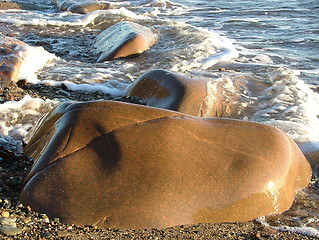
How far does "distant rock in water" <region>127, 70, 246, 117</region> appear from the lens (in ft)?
14.5

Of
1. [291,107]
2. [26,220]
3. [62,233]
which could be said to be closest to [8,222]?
[26,220]

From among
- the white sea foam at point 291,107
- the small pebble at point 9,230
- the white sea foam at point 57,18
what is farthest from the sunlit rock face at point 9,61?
the white sea foam at point 57,18

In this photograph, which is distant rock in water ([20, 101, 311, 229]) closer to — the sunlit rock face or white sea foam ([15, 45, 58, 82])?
the sunlit rock face

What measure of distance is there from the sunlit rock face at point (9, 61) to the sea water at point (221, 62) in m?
0.17

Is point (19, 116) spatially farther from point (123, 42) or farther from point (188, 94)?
point (123, 42)

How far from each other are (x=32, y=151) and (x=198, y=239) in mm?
1542

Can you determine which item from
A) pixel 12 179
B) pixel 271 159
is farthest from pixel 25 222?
pixel 271 159

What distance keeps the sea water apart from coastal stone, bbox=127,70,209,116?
0.21 m

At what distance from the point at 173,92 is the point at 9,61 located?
Answer: 292 cm

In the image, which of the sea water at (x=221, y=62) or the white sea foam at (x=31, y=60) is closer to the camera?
the sea water at (x=221, y=62)

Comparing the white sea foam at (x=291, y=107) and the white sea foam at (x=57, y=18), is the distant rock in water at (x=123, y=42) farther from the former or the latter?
the white sea foam at (x=57, y=18)

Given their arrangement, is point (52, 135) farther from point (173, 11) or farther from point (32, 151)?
point (173, 11)

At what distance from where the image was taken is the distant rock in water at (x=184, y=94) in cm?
441

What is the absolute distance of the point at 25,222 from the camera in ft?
7.85
